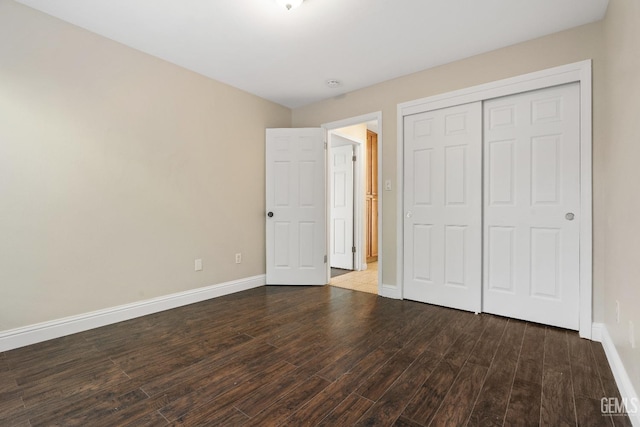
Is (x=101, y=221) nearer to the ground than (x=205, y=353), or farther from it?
farther from it

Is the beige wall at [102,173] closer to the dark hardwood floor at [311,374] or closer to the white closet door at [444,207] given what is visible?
the dark hardwood floor at [311,374]

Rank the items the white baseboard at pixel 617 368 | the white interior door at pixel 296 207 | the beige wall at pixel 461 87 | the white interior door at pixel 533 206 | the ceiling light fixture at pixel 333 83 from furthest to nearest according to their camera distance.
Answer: the white interior door at pixel 296 207
the ceiling light fixture at pixel 333 83
the white interior door at pixel 533 206
the beige wall at pixel 461 87
the white baseboard at pixel 617 368

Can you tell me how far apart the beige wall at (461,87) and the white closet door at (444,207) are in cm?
20

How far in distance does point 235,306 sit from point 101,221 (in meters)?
1.44

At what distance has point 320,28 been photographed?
2445 millimetres

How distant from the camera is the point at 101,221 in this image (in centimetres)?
258

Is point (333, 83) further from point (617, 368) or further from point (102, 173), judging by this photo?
point (617, 368)

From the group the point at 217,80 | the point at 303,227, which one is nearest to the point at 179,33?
the point at 217,80

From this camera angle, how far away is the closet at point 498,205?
8.02 ft

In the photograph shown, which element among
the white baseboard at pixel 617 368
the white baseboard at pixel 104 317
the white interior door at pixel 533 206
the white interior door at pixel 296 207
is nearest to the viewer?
the white baseboard at pixel 617 368

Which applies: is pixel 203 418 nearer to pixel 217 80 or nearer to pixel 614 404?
pixel 614 404

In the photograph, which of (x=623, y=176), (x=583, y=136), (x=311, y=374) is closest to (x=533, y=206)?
(x=583, y=136)

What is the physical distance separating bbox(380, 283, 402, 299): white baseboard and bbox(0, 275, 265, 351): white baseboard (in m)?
1.72

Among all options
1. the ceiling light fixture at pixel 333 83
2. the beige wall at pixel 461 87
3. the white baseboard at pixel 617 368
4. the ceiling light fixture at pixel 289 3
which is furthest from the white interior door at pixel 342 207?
the white baseboard at pixel 617 368
